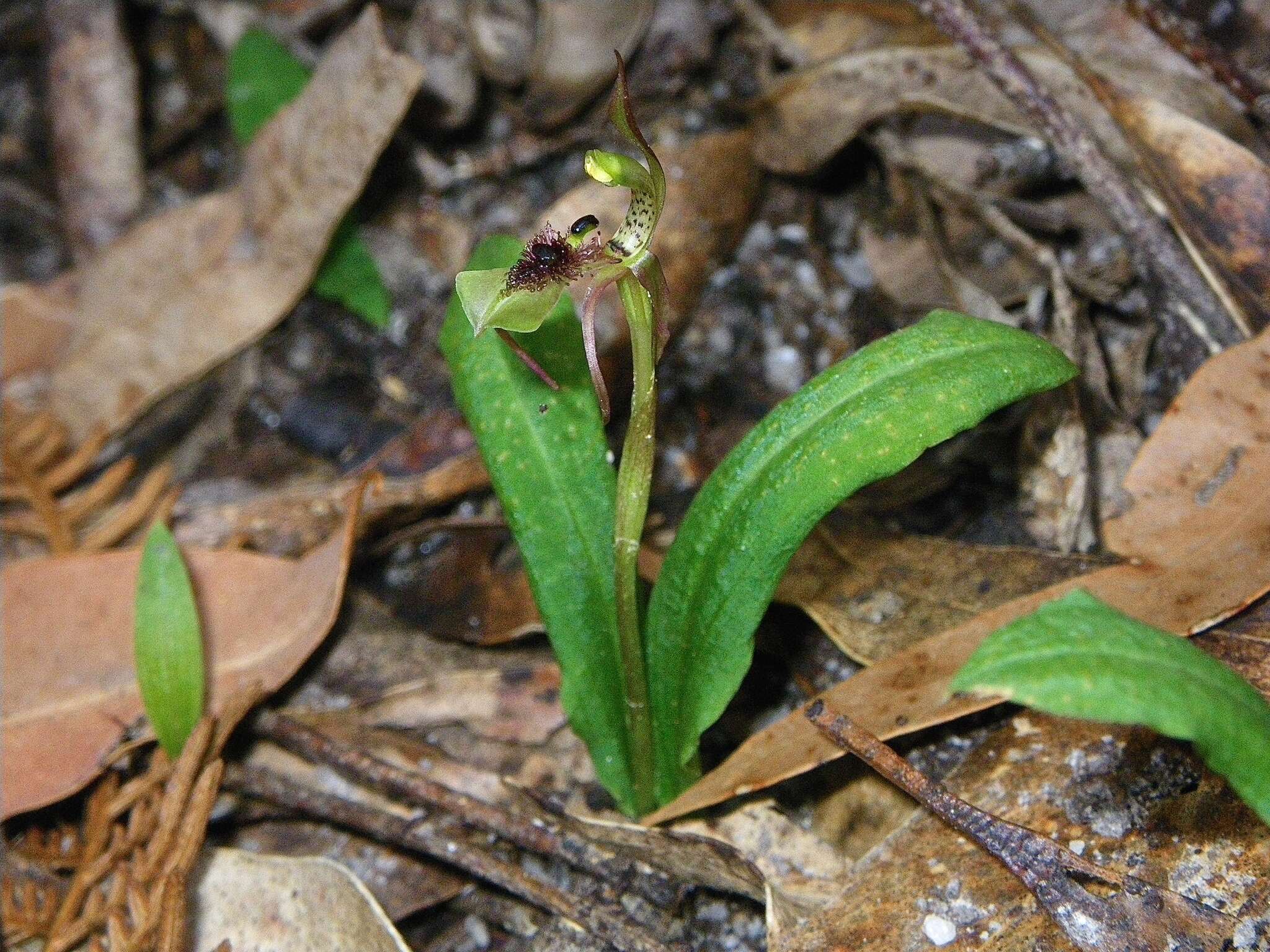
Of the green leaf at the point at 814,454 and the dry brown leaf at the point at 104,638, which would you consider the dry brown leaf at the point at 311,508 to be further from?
the green leaf at the point at 814,454

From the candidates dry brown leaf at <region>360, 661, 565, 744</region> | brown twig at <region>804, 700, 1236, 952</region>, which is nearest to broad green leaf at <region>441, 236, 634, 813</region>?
dry brown leaf at <region>360, 661, 565, 744</region>

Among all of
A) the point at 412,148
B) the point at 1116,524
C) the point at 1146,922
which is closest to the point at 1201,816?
the point at 1146,922

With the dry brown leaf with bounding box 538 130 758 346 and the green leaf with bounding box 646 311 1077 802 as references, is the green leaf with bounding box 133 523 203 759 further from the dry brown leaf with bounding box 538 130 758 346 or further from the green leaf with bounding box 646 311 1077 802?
the dry brown leaf with bounding box 538 130 758 346

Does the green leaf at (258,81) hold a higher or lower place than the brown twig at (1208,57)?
lower

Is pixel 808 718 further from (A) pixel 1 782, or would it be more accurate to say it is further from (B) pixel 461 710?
(A) pixel 1 782

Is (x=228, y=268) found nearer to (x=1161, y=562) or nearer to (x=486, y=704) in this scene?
(x=486, y=704)

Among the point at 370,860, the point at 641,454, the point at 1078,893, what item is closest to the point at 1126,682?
the point at 1078,893

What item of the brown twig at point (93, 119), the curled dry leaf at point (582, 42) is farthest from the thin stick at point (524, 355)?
the brown twig at point (93, 119)

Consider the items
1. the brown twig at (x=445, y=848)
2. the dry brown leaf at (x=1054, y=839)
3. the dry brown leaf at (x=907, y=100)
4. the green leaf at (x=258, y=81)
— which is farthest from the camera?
the green leaf at (x=258, y=81)
